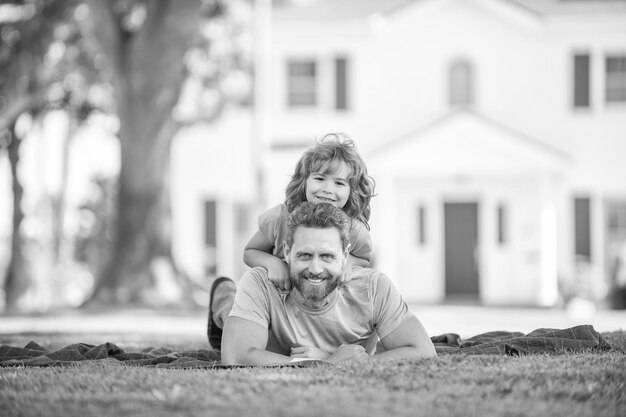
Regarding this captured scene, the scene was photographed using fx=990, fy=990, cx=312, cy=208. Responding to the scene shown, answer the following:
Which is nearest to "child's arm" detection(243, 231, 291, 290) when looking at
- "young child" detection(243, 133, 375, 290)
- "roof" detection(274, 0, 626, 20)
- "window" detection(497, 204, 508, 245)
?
"young child" detection(243, 133, 375, 290)

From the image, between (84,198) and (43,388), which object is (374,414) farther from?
(84,198)

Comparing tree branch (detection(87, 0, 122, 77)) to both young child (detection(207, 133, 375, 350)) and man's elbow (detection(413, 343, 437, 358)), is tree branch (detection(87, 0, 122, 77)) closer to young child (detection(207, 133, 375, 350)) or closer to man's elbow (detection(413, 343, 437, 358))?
young child (detection(207, 133, 375, 350))

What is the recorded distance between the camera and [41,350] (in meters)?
7.29

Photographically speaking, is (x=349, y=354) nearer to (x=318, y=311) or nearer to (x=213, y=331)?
(x=318, y=311)

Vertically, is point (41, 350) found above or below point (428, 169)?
below

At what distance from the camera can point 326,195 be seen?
6.79 m

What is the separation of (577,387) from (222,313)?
3.03 meters

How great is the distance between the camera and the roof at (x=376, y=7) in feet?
73.6

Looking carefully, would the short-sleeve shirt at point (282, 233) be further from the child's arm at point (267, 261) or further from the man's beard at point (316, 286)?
the man's beard at point (316, 286)

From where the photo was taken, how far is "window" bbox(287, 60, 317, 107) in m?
23.1

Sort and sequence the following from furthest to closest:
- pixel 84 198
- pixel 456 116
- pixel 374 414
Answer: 1. pixel 84 198
2. pixel 456 116
3. pixel 374 414

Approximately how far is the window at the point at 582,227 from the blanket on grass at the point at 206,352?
1570 centimetres

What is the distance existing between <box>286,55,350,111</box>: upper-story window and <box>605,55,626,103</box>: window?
5889mm

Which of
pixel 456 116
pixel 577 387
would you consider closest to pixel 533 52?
pixel 456 116
